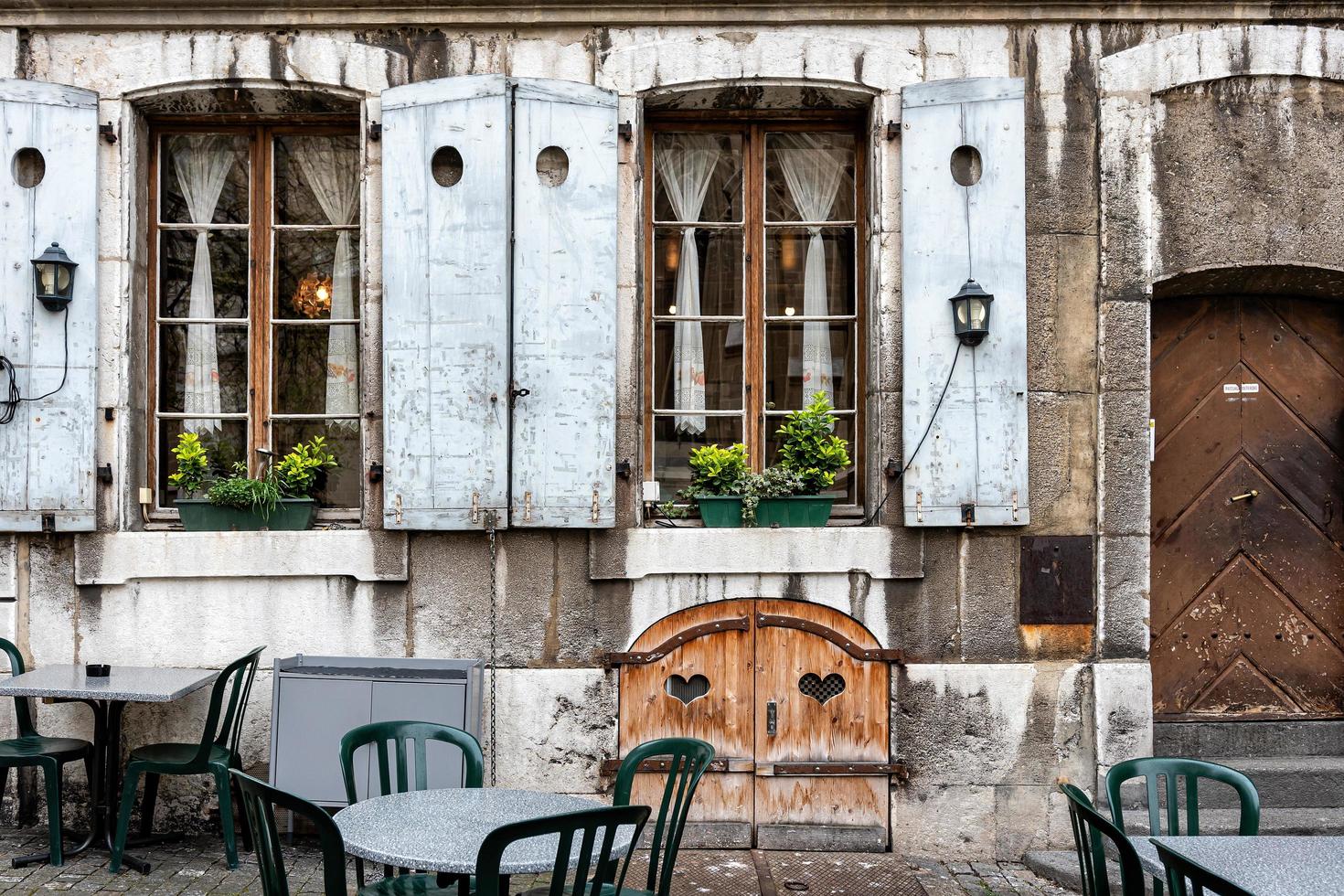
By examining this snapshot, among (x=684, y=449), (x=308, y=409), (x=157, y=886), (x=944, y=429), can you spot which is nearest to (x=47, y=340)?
(x=308, y=409)

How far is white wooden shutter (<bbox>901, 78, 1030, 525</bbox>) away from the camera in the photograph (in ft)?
17.2

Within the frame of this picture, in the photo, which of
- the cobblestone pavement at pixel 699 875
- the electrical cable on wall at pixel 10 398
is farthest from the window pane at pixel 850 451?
the electrical cable on wall at pixel 10 398

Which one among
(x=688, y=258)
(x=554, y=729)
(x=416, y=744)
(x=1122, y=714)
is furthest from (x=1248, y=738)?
(x=416, y=744)

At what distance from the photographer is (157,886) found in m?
4.55

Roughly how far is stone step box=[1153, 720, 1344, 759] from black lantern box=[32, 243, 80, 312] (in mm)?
5668

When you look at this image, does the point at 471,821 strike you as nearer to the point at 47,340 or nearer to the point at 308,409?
the point at 308,409

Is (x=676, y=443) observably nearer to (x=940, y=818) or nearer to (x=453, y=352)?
(x=453, y=352)

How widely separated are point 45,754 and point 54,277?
2.17 metres

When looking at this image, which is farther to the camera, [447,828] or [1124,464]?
[1124,464]

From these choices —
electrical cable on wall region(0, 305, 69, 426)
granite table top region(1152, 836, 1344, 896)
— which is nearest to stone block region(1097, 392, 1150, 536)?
granite table top region(1152, 836, 1344, 896)

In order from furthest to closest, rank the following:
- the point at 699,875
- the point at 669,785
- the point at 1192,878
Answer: the point at 699,875 → the point at 669,785 → the point at 1192,878

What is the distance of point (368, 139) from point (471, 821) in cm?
346

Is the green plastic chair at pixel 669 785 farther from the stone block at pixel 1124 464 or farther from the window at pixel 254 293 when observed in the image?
the stone block at pixel 1124 464

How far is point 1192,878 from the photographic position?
7.95 ft
